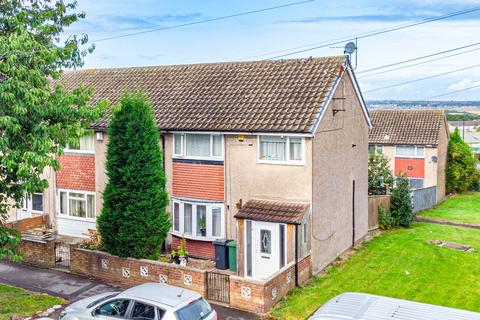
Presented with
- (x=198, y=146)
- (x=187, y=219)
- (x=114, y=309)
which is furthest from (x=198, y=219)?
(x=114, y=309)

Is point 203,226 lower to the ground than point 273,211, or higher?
lower

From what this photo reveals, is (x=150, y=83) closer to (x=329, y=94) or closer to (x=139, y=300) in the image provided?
(x=329, y=94)

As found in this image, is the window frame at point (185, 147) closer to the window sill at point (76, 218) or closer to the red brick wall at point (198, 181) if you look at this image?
the red brick wall at point (198, 181)

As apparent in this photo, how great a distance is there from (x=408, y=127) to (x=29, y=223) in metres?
29.8

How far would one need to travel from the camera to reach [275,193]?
1833 centimetres

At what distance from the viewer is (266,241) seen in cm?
1766

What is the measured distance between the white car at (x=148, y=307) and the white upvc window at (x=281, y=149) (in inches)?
280

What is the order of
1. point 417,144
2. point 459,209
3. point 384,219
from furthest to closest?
point 417,144
point 459,209
point 384,219

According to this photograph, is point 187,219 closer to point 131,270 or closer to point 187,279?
point 131,270

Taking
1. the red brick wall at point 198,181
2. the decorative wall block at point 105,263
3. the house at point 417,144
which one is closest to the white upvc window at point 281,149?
the red brick wall at point 198,181

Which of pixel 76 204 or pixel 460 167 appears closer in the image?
pixel 76 204

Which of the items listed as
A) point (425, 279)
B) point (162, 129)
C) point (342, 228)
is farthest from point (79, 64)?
point (425, 279)

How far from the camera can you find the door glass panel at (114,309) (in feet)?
40.3

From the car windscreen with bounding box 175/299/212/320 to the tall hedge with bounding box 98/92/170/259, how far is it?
5.60m
